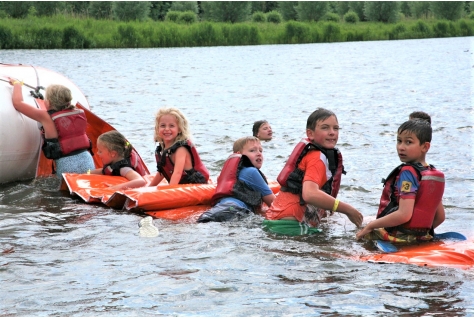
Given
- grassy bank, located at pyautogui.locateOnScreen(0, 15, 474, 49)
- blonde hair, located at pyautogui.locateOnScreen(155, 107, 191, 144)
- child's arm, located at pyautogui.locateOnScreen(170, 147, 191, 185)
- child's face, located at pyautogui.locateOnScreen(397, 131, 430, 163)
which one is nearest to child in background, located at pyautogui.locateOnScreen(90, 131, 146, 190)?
child's arm, located at pyautogui.locateOnScreen(170, 147, 191, 185)

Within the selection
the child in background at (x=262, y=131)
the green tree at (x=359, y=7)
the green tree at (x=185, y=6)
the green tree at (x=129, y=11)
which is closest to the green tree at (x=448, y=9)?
the green tree at (x=359, y=7)

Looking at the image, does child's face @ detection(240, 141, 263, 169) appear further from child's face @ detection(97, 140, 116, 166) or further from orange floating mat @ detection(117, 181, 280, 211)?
child's face @ detection(97, 140, 116, 166)

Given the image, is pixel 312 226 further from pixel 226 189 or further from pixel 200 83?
pixel 200 83

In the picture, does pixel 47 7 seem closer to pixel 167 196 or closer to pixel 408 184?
pixel 167 196

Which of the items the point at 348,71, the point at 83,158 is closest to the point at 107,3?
the point at 348,71

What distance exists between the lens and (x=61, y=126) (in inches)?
302

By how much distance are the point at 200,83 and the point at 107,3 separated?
18445 millimetres

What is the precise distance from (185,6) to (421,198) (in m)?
41.9

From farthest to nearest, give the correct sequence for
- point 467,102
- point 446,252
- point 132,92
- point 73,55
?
point 73,55
point 132,92
point 467,102
point 446,252

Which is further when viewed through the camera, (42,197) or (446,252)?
(42,197)

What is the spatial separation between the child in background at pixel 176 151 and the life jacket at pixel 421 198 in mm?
2254

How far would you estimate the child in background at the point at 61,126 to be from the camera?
25.2 ft

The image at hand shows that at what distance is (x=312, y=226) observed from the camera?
5.82 metres

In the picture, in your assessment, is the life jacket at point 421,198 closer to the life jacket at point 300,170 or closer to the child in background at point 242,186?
the life jacket at point 300,170
